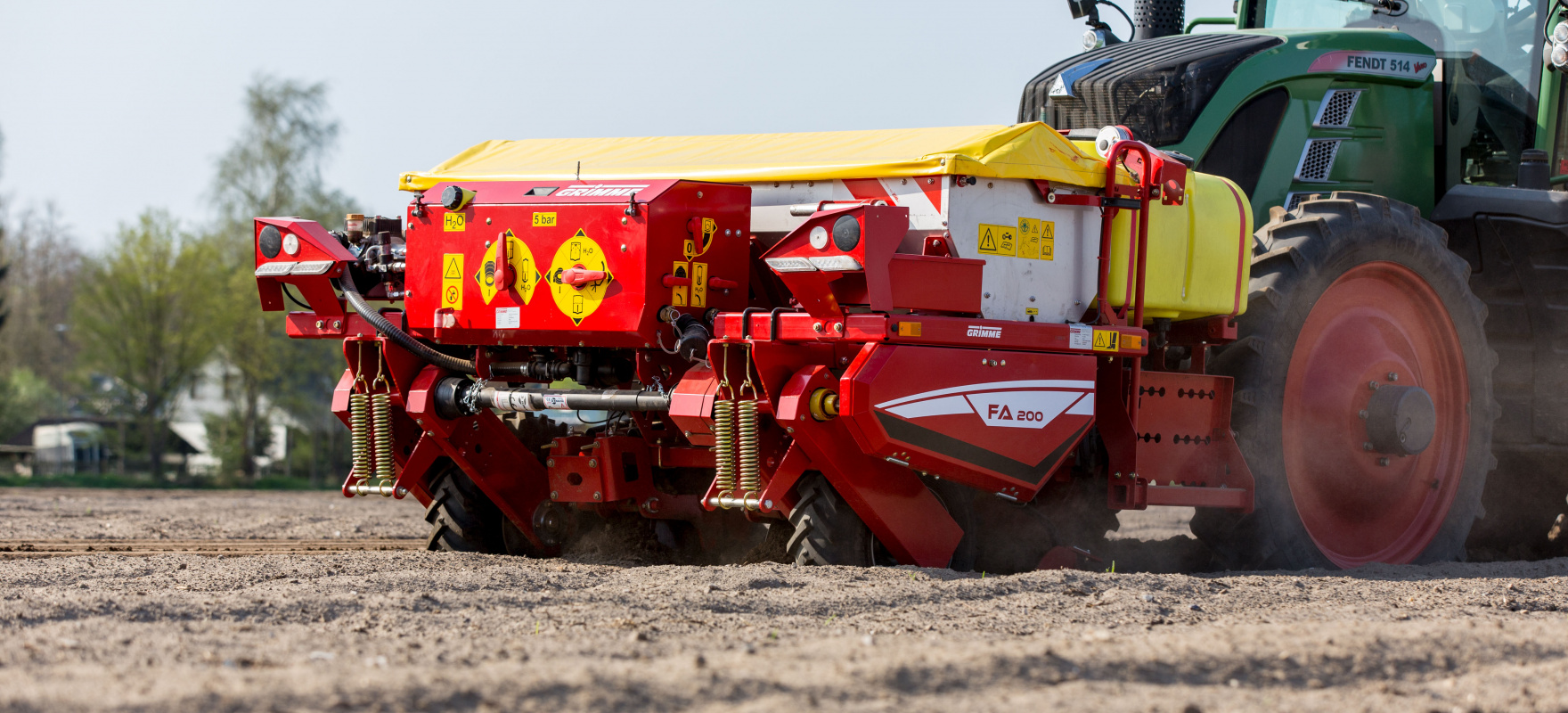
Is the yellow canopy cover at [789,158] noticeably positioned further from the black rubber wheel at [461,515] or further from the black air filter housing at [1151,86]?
the black air filter housing at [1151,86]

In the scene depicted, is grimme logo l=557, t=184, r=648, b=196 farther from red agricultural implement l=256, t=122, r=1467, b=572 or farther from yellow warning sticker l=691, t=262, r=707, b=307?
yellow warning sticker l=691, t=262, r=707, b=307

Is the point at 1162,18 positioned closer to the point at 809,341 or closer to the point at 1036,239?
the point at 1036,239

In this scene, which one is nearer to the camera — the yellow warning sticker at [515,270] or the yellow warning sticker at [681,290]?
the yellow warning sticker at [681,290]

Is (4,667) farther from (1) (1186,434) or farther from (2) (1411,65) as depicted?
(2) (1411,65)

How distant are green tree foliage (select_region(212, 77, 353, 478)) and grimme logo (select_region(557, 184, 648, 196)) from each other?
3378 centimetres

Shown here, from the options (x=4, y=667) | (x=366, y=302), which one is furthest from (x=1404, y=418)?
(x=4, y=667)

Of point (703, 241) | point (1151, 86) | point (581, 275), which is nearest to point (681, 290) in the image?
point (703, 241)

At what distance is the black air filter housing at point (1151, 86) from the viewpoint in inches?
344

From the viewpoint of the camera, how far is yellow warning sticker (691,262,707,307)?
676 cm

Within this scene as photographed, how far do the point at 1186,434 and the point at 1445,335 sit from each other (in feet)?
6.77

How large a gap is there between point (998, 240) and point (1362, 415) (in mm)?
2628

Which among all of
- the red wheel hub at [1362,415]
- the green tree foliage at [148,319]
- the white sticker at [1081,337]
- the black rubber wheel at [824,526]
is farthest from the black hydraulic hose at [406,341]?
the green tree foliage at [148,319]

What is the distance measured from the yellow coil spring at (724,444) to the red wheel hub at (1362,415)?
3115mm

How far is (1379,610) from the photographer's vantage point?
5.83 meters
